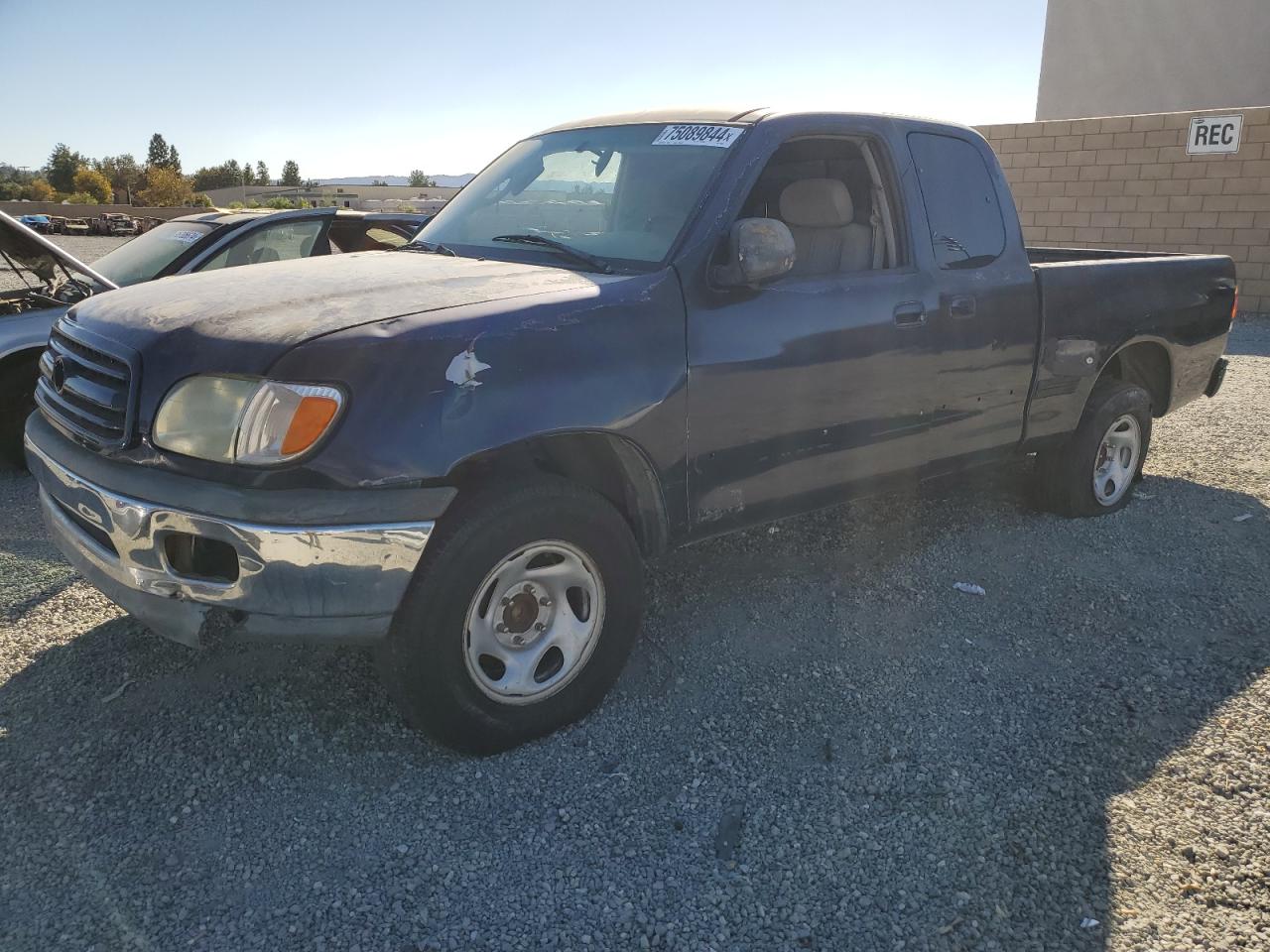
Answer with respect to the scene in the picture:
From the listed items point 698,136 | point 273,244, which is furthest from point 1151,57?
point 698,136

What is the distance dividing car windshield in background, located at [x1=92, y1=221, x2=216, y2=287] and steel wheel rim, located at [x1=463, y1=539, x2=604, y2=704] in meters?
4.97

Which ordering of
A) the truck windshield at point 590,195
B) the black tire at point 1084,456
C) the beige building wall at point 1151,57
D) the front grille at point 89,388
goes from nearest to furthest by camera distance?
the front grille at point 89,388, the truck windshield at point 590,195, the black tire at point 1084,456, the beige building wall at point 1151,57

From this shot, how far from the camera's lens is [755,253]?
3.24m

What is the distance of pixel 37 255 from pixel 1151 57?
85.2 ft

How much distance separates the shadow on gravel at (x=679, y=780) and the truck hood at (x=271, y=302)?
1.19 m

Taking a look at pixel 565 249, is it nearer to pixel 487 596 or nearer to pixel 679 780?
pixel 487 596

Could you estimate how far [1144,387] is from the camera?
18.0 ft

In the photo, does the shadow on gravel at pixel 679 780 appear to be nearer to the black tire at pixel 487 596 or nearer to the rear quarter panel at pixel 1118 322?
the black tire at pixel 487 596

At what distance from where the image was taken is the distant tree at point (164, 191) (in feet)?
222

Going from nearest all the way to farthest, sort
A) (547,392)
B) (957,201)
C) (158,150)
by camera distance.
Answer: (547,392) < (957,201) < (158,150)

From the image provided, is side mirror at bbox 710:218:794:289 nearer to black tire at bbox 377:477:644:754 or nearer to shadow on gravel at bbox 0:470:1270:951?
black tire at bbox 377:477:644:754

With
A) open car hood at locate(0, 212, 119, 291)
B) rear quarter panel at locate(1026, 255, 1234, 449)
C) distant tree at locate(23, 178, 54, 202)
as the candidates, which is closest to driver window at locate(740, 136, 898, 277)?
rear quarter panel at locate(1026, 255, 1234, 449)

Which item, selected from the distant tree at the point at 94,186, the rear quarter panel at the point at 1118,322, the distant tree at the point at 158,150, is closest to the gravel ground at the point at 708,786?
the rear quarter panel at the point at 1118,322

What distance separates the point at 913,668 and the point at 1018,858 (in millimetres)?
1083
